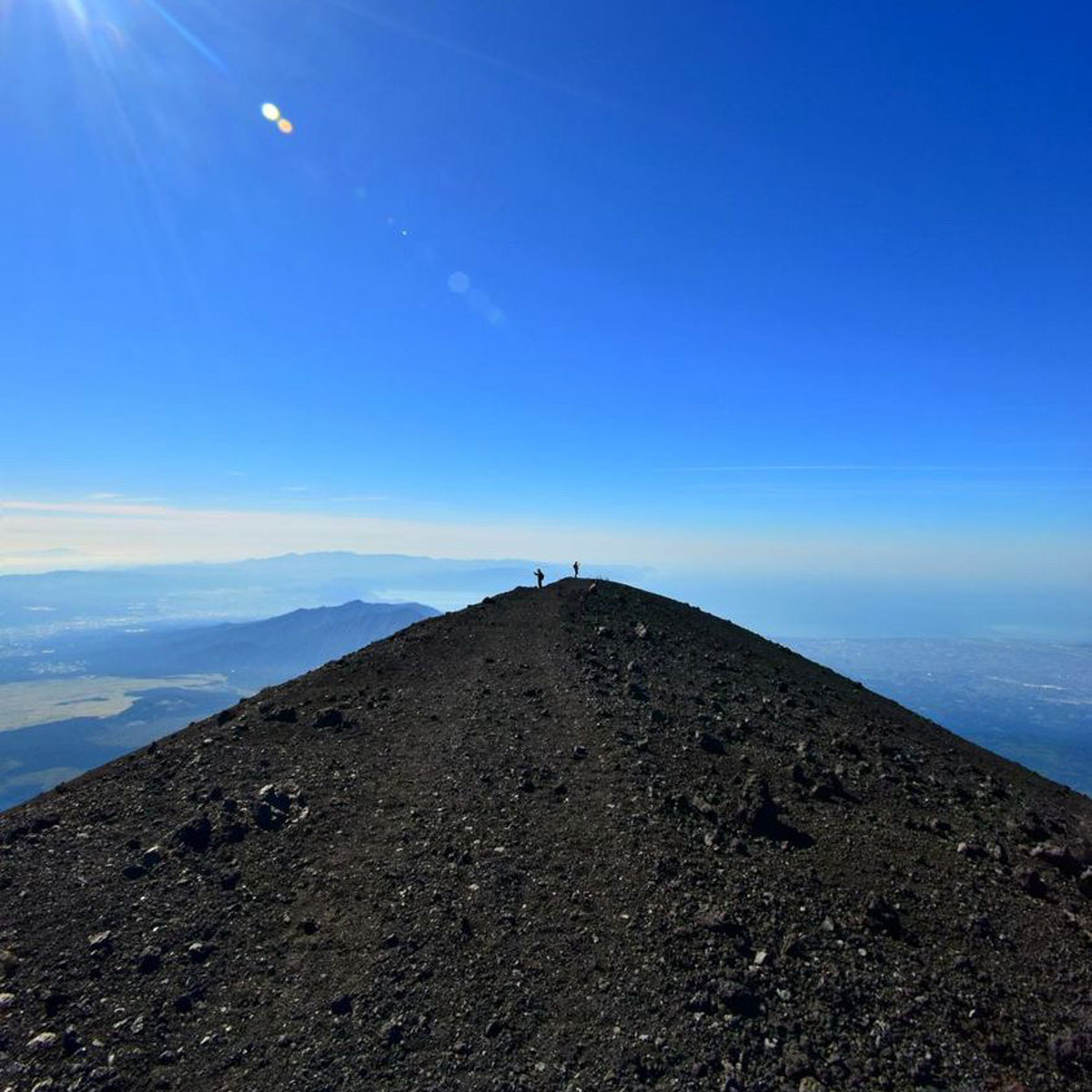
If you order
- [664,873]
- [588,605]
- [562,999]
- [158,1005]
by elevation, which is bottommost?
[158,1005]

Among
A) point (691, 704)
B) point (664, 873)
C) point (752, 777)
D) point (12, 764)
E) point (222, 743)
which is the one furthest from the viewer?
point (12, 764)

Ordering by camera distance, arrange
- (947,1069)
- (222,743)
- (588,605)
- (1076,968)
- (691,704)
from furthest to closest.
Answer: (588,605)
(691,704)
(222,743)
(1076,968)
(947,1069)

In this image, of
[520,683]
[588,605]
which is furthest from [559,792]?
[588,605]

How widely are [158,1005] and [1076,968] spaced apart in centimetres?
1537

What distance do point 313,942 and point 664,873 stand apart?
6.60 meters

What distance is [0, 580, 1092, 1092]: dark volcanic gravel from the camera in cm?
877

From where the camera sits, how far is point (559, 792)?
49.5 feet

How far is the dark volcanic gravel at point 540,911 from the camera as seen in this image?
8.77 m

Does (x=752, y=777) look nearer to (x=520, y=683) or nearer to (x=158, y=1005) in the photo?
(x=520, y=683)

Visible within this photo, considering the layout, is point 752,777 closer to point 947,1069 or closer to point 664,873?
point 664,873

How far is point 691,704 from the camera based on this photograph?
2123cm

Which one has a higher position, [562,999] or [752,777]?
[752,777]

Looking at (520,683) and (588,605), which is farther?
(588,605)

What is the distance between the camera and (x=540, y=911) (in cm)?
1132
